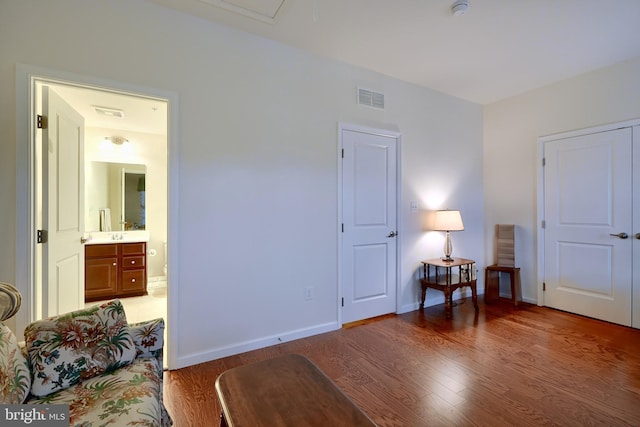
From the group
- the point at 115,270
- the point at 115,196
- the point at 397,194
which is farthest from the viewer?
the point at 115,196

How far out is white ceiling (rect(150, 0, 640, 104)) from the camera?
213 centimetres

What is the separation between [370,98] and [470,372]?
2.69 meters

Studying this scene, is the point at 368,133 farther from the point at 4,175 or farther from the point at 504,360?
the point at 4,175

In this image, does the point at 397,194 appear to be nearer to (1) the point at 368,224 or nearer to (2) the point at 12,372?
(1) the point at 368,224

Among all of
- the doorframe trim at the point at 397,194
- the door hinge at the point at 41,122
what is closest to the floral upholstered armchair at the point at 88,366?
the door hinge at the point at 41,122

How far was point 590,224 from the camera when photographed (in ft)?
10.6

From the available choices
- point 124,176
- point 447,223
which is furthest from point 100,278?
point 447,223

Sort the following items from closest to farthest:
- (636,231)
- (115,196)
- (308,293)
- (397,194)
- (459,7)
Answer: (459,7) → (308,293) → (636,231) → (397,194) → (115,196)

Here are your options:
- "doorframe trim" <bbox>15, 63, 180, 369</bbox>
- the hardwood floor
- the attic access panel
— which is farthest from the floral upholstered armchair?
the attic access panel

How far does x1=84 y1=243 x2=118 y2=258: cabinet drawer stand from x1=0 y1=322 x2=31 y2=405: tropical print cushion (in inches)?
124

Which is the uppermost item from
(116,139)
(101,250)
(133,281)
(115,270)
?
(116,139)

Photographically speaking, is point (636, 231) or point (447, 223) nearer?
point (636, 231)

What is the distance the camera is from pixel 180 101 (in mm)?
2197

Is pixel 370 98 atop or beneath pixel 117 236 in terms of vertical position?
atop
